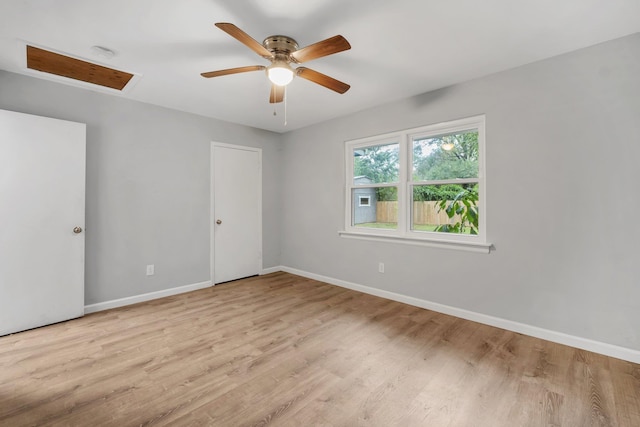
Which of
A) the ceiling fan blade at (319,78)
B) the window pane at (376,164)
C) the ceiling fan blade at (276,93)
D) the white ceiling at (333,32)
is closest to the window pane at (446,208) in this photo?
the window pane at (376,164)

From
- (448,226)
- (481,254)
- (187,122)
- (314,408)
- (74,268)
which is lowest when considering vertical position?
(314,408)

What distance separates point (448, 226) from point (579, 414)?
1869 millimetres

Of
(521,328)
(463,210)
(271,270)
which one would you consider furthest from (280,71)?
(271,270)

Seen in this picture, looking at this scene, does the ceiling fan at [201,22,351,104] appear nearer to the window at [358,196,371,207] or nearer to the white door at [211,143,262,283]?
the window at [358,196,371,207]

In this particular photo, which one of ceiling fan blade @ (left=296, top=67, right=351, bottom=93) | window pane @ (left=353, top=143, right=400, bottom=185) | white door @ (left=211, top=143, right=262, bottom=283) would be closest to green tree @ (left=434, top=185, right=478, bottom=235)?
window pane @ (left=353, top=143, right=400, bottom=185)

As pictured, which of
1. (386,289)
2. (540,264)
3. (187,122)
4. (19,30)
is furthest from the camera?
(187,122)

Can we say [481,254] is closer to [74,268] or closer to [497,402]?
[497,402]

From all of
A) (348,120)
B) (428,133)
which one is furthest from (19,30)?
(428,133)

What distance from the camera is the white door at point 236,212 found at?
168 inches

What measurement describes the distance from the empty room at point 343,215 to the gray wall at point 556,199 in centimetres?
2

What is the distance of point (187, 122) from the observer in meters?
3.91

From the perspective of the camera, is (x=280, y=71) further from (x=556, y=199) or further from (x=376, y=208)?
(x=556, y=199)

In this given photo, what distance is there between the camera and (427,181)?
132 inches

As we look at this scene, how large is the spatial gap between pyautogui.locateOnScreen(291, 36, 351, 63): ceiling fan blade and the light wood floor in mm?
2247
